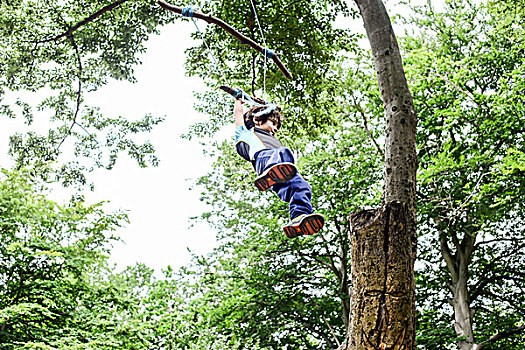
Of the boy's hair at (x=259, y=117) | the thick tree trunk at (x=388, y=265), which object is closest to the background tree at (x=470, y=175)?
the boy's hair at (x=259, y=117)

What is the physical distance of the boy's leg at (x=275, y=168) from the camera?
130 inches

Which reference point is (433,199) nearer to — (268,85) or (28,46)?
(268,85)

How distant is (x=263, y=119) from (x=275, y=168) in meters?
0.79

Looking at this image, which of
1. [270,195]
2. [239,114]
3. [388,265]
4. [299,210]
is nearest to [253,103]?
[239,114]

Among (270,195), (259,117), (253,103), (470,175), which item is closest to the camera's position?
(259,117)

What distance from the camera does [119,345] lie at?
678cm

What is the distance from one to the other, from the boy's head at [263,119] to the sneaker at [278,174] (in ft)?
2.34

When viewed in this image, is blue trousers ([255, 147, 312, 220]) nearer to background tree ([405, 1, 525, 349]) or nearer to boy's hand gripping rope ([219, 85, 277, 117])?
boy's hand gripping rope ([219, 85, 277, 117])

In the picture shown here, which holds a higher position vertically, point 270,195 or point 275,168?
point 270,195

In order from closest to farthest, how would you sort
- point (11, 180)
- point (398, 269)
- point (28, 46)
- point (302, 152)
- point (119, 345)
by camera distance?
point (398, 269)
point (119, 345)
point (11, 180)
point (28, 46)
point (302, 152)

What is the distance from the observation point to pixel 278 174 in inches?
131

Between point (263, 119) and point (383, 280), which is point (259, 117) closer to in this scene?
point (263, 119)

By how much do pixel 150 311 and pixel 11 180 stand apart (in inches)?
111

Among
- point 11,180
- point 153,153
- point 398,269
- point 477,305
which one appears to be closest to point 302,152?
point 153,153
